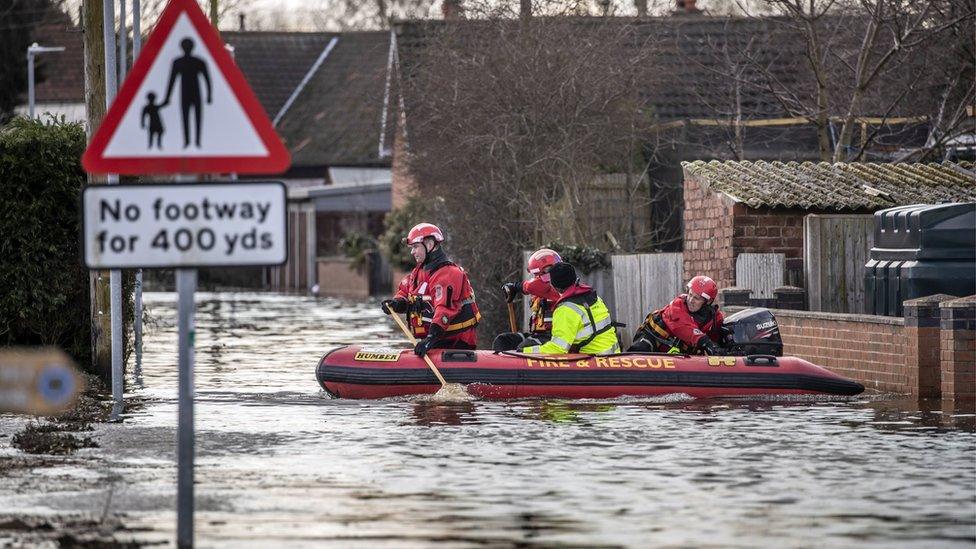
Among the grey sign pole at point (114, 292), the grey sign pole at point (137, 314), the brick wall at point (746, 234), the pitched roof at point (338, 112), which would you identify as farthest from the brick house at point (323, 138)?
the grey sign pole at point (114, 292)

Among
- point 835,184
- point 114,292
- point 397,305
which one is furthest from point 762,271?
point 114,292

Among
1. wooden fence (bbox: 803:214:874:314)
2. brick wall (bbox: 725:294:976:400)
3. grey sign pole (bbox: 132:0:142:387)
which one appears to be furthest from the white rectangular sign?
wooden fence (bbox: 803:214:874:314)

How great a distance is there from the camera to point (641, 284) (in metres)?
24.1

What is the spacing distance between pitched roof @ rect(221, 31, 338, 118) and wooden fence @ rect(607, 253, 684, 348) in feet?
144

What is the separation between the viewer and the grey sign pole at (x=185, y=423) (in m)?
8.10

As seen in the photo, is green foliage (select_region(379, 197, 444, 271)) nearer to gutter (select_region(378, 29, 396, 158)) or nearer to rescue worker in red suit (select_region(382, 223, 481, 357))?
gutter (select_region(378, 29, 396, 158))

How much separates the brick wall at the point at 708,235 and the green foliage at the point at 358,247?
29616 mm

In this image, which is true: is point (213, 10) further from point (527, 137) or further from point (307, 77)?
point (307, 77)

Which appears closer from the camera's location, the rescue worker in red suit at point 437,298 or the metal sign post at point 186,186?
the metal sign post at point 186,186

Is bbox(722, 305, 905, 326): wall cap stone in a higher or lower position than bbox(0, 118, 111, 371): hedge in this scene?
lower

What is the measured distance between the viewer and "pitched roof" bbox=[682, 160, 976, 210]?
2181 centimetres

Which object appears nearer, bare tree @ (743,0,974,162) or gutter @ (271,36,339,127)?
bare tree @ (743,0,974,162)

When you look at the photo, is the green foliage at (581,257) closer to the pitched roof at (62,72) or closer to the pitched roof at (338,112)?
the pitched roof at (338,112)

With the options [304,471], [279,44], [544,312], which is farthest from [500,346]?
[279,44]
